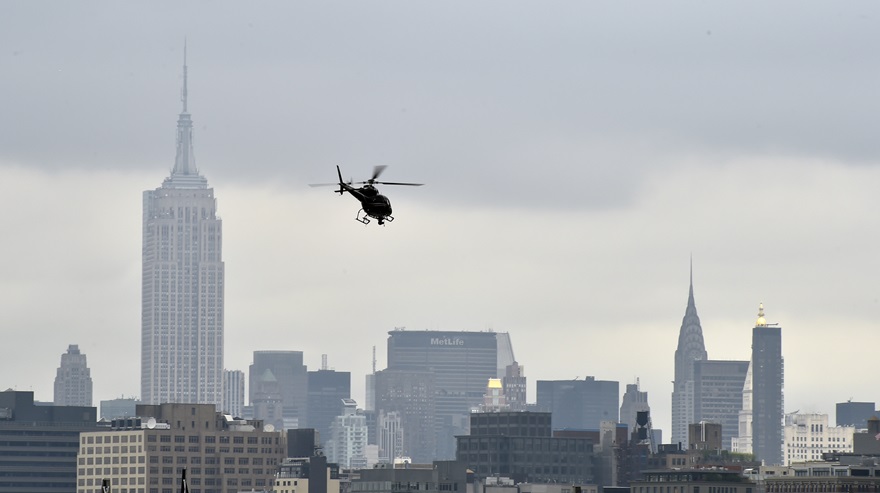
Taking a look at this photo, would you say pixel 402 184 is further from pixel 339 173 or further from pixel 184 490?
pixel 184 490

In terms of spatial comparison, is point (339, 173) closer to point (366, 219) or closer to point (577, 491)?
point (366, 219)

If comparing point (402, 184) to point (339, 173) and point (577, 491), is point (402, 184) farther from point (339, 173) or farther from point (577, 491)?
point (577, 491)

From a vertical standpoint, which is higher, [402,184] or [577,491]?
[402,184]

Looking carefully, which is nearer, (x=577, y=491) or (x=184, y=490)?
(x=184, y=490)

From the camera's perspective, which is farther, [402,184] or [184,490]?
[402,184]

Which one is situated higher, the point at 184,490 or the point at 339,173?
the point at 339,173

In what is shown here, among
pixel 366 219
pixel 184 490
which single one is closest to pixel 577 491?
pixel 366 219

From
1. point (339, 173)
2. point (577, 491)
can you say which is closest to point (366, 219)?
point (339, 173)
